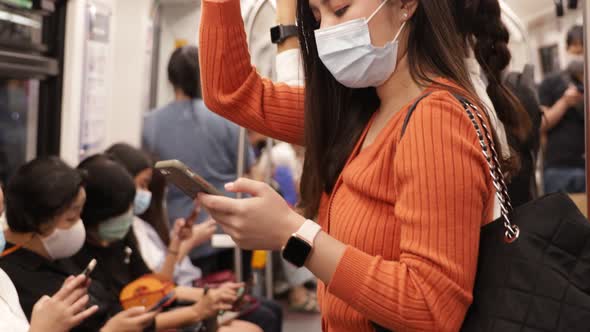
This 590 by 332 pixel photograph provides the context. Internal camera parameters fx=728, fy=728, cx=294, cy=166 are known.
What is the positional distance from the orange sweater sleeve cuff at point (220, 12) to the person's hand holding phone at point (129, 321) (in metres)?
1.31

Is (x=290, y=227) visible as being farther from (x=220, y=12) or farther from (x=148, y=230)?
(x=148, y=230)

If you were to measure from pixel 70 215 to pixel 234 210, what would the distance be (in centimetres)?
154

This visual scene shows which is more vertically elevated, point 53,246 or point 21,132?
point 21,132

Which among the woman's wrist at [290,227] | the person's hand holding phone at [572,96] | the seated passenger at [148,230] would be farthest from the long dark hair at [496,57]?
the person's hand holding phone at [572,96]

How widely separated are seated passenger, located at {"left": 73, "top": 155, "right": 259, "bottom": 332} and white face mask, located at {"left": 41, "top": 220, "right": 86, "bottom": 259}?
33 centimetres

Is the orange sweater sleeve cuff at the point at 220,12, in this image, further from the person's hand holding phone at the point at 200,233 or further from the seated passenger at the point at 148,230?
the person's hand holding phone at the point at 200,233

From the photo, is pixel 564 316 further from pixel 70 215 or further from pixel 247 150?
pixel 247 150

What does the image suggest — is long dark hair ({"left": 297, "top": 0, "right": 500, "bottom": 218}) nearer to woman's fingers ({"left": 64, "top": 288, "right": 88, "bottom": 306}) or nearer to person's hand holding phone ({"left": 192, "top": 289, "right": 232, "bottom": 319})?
woman's fingers ({"left": 64, "top": 288, "right": 88, "bottom": 306})

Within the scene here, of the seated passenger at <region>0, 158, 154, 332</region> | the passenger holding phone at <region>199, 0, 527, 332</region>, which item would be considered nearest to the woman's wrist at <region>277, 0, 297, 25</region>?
the passenger holding phone at <region>199, 0, 527, 332</region>

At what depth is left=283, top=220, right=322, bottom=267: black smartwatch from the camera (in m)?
1.20

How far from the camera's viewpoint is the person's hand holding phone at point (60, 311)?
1964 mm

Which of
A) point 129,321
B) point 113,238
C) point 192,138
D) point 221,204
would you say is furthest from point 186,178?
point 192,138

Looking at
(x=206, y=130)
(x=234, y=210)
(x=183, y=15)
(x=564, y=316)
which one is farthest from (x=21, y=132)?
(x=564, y=316)

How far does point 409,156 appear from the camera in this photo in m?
1.21
